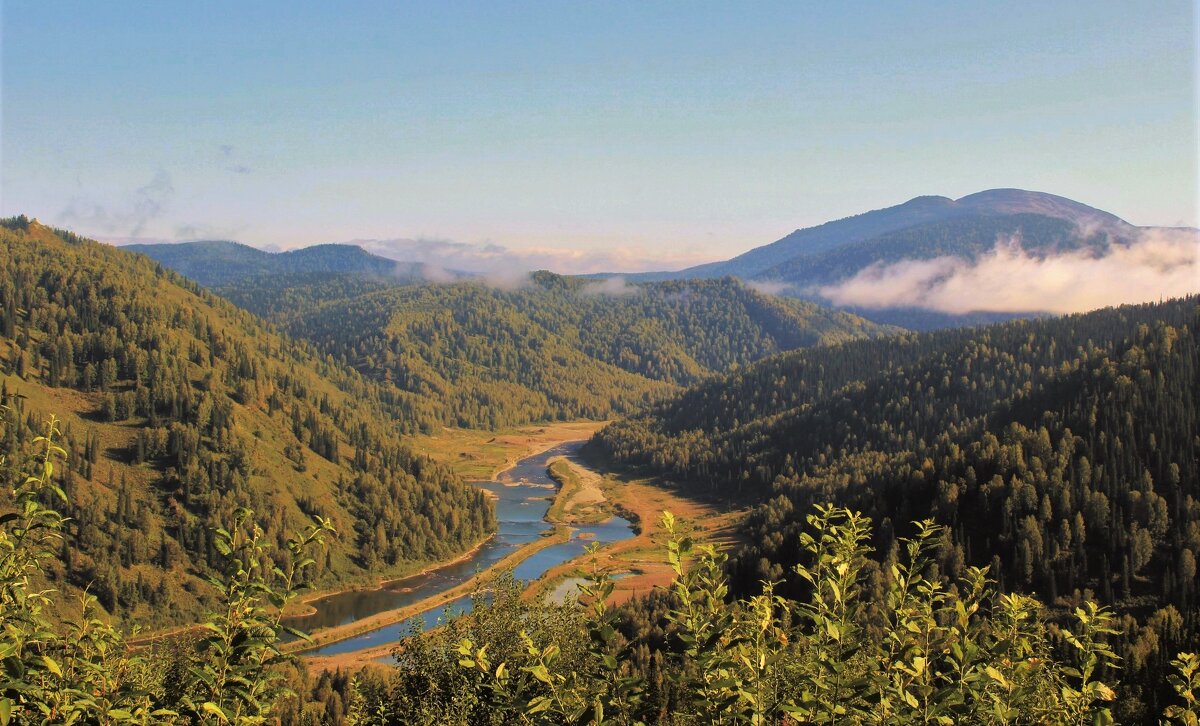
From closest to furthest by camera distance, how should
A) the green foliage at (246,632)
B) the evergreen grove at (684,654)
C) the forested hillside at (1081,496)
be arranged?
1. the evergreen grove at (684,654)
2. the green foliage at (246,632)
3. the forested hillside at (1081,496)

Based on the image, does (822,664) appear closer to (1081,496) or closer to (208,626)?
(208,626)

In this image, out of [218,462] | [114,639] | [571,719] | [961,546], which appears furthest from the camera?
[218,462]

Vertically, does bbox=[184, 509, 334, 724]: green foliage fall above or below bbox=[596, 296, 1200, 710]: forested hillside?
above

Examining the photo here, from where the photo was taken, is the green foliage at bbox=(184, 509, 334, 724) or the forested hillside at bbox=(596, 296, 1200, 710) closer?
the green foliage at bbox=(184, 509, 334, 724)

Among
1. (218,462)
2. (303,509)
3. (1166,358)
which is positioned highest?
(1166,358)

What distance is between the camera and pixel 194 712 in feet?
47.3

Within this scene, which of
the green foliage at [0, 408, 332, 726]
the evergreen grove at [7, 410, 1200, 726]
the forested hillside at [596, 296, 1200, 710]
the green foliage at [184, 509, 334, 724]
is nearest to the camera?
the evergreen grove at [7, 410, 1200, 726]

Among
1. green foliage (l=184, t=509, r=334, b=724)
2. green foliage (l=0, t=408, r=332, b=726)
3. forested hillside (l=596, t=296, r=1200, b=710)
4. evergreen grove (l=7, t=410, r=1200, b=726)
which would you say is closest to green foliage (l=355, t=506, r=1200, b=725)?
evergreen grove (l=7, t=410, r=1200, b=726)

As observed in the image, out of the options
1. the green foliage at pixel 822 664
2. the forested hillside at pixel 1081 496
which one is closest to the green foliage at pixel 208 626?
the green foliage at pixel 822 664

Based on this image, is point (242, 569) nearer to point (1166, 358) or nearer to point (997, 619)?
point (997, 619)

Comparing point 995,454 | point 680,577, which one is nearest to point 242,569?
point 680,577

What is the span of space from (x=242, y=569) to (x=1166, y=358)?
650 ft

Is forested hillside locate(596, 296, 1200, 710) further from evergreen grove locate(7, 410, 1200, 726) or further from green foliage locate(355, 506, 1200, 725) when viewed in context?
evergreen grove locate(7, 410, 1200, 726)

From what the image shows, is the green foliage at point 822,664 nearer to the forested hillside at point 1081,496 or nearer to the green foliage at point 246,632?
the green foliage at point 246,632
